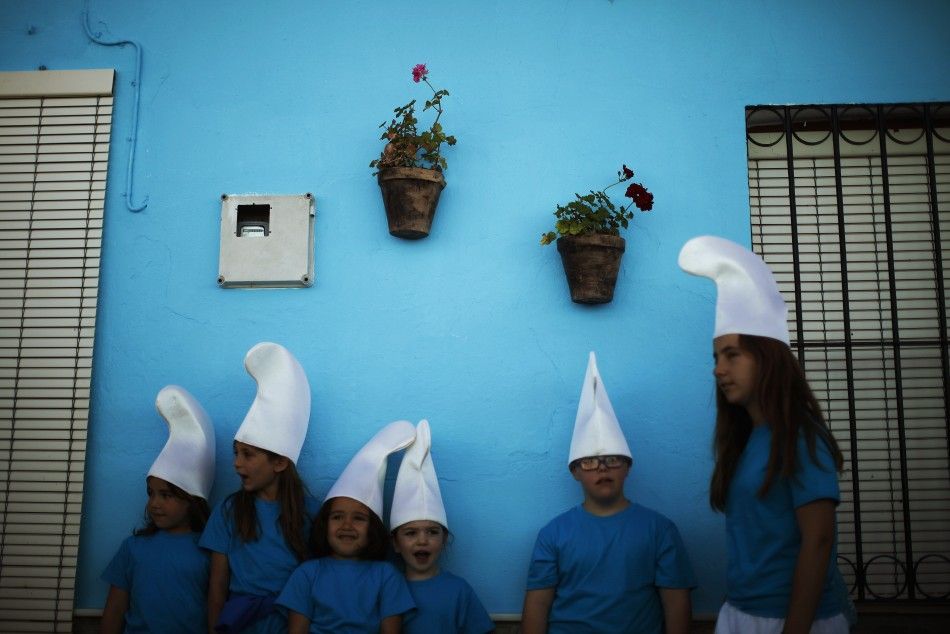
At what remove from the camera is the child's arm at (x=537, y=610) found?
3326mm

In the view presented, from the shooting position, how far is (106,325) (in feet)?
12.6

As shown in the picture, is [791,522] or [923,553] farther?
[923,553]

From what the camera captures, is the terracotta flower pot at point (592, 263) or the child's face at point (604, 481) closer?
the child's face at point (604, 481)

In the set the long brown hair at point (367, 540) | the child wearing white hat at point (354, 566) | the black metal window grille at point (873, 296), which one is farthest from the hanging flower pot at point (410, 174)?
the black metal window grille at point (873, 296)

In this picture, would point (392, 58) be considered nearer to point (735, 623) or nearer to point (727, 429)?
point (727, 429)

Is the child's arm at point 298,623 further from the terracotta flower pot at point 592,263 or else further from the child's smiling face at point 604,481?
the terracotta flower pot at point 592,263

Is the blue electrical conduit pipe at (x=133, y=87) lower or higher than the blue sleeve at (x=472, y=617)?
higher

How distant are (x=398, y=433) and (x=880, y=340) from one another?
2.11 metres

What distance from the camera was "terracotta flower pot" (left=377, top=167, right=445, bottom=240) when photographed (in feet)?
11.8

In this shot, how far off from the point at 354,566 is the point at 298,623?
0.28 m

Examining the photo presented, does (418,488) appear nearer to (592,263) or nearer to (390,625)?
(390,625)

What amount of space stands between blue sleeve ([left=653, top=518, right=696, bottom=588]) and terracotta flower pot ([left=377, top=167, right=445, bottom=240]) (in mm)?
1552

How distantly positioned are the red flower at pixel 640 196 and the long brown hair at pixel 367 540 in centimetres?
160

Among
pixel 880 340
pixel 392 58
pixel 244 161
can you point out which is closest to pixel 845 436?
pixel 880 340
